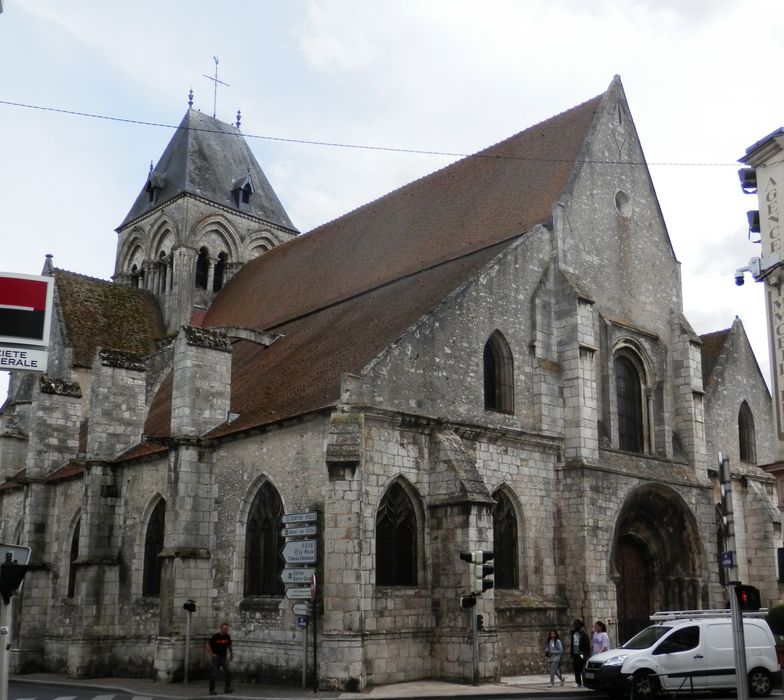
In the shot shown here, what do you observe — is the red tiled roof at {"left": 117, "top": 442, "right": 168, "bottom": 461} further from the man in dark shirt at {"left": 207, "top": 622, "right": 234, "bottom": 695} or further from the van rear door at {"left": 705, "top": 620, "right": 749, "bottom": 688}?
the van rear door at {"left": 705, "top": 620, "right": 749, "bottom": 688}

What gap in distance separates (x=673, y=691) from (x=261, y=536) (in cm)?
858

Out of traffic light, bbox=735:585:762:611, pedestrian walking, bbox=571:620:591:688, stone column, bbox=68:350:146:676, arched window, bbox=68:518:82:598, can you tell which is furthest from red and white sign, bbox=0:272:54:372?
arched window, bbox=68:518:82:598

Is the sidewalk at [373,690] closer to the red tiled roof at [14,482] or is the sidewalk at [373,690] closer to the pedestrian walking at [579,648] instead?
Result: the pedestrian walking at [579,648]

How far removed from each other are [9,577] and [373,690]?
30.6 ft

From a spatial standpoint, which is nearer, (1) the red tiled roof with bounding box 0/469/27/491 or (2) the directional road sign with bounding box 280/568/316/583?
(2) the directional road sign with bounding box 280/568/316/583

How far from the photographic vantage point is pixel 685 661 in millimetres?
16578

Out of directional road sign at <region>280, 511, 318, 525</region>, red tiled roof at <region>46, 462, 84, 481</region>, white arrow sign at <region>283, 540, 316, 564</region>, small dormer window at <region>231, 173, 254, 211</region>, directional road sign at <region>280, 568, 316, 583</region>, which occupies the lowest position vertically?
directional road sign at <region>280, 568, 316, 583</region>

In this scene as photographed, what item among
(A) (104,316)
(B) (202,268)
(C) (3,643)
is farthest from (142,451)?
(B) (202,268)

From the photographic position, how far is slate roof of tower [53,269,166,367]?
3269cm

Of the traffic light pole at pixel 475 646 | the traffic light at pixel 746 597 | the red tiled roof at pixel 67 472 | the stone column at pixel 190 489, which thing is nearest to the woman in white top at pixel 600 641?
the traffic light pole at pixel 475 646

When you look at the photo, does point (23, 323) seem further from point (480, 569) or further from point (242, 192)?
point (242, 192)

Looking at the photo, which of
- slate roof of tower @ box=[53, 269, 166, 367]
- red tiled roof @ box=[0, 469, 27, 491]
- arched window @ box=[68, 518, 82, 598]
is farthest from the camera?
slate roof of tower @ box=[53, 269, 166, 367]

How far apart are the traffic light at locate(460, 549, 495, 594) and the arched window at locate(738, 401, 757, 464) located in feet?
42.7

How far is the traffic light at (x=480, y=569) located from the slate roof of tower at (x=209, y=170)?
82.0 feet
